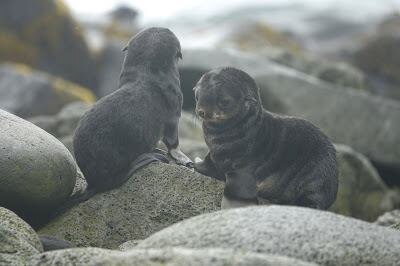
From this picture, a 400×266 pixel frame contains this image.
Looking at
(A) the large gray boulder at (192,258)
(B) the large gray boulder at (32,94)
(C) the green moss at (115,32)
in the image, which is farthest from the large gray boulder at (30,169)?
(C) the green moss at (115,32)

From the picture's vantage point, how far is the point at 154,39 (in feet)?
30.0

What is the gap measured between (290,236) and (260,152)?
7.30 ft

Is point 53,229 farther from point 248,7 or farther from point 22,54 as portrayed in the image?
point 248,7

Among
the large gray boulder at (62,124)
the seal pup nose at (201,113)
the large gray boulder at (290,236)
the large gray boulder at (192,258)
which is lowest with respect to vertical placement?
the large gray boulder at (62,124)

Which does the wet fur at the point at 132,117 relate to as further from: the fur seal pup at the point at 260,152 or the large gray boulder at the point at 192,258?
the large gray boulder at the point at 192,258

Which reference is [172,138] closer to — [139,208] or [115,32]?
[139,208]

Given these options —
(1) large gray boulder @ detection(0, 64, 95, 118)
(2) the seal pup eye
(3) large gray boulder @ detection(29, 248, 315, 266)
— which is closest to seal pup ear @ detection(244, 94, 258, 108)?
(2) the seal pup eye


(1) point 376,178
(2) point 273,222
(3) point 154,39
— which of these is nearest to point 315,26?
(1) point 376,178

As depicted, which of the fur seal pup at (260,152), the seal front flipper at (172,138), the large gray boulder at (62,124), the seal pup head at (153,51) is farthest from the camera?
the large gray boulder at (62,124)

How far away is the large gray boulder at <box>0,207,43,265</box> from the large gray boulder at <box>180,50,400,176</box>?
10.1 m

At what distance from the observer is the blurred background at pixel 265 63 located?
16484 millimetres

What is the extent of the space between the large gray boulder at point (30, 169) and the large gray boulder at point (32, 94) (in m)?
9.53

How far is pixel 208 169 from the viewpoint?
28.1 feet

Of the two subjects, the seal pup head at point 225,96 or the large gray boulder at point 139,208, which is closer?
the seal pup head at point 225,96
